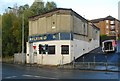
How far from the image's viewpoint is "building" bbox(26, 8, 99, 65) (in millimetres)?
44625

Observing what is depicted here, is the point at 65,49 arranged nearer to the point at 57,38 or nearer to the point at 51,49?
the point at 57,38

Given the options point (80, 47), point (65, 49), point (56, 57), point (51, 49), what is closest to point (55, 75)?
point (65, 49)

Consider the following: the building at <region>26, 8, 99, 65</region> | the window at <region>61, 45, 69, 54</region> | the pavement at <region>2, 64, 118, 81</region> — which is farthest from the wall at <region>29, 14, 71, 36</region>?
the pavement at <region>2, 64, 118, 81</region>

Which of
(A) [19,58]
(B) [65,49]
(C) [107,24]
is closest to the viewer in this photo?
(B) [65,49]

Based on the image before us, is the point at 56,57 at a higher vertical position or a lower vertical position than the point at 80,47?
lower

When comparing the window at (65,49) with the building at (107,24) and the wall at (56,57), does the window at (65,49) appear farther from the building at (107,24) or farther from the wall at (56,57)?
the building at (107,24)

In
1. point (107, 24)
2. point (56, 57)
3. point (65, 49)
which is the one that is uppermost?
point (107, 24)

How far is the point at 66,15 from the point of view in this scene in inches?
1794

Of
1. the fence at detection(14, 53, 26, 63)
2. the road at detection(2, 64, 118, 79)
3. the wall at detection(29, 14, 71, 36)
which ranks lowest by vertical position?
the road at detection(2, 64, 118, 79)

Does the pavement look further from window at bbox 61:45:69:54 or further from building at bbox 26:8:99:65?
window at bbox 61:45:69:54

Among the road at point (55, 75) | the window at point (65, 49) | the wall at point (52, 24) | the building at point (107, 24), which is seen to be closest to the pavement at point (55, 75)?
the road at point (55, 75)

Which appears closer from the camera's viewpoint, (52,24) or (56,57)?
(56,57)

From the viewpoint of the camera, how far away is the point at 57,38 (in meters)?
45.3

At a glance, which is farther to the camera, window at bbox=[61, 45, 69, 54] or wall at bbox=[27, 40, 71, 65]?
window at bbox=[61, 45, 69, 54]
